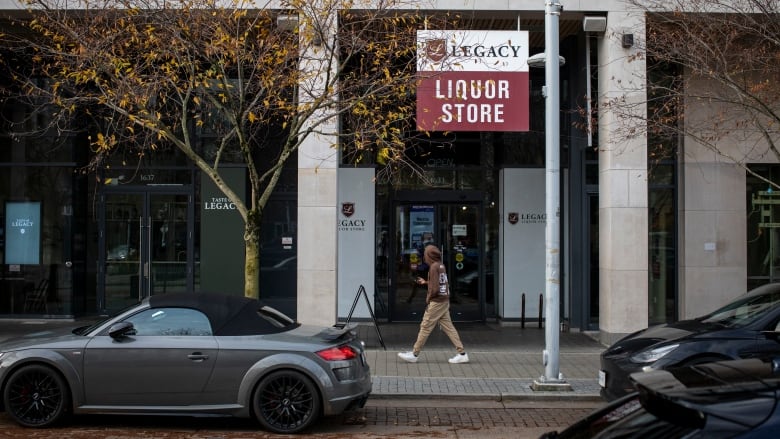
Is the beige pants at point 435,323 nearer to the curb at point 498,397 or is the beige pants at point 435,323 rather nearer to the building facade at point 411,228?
the curb at point 498,397

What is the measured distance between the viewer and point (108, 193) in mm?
15617

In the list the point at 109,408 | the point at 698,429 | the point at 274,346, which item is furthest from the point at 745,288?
the point at 698,429

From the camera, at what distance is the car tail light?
7.42 metres

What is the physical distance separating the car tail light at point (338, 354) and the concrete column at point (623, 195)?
6.32 m

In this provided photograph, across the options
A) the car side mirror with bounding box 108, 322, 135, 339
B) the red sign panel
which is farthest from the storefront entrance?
the car side mirror with bounding box 108, 322, 135, 339

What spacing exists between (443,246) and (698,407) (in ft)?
43.8

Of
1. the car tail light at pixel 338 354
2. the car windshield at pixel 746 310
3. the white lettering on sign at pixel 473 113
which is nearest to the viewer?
the car tail light at pixel 338 354

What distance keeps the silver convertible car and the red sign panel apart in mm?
5339

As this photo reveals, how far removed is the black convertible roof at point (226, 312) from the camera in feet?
24.9

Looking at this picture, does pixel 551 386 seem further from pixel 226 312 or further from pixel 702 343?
pixel 226 312

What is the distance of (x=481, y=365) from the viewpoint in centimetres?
1109

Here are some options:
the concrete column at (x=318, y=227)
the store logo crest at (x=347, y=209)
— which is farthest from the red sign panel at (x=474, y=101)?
the store logo crest at (x=347, y=209)

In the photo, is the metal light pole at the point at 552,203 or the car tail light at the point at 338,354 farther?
the metal light pole at the point at 552,203

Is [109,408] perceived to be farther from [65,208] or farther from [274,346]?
[65,208]
